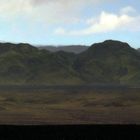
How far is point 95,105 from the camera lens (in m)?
128

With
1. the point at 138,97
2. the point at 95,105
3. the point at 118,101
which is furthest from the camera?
the point at 138,97
